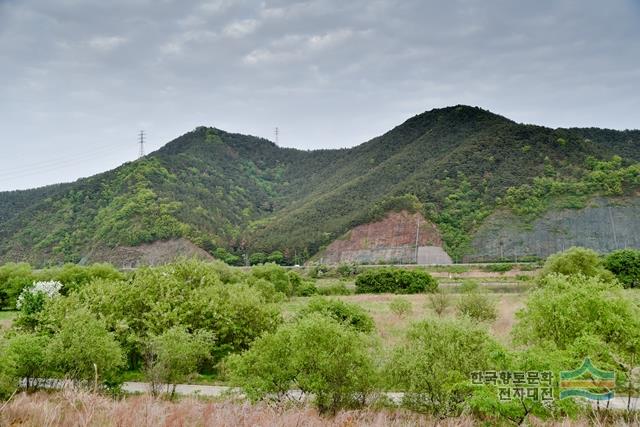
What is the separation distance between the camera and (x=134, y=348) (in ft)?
91.2

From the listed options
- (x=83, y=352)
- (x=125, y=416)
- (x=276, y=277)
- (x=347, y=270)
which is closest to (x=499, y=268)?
(x=347, y=270)

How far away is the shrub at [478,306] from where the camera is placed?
→ 114 feet

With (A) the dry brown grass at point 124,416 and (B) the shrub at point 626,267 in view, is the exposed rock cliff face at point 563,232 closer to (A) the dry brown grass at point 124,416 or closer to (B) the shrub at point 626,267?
(B) the shrub at point 626,267

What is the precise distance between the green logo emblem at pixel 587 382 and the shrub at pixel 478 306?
19635 millimetres

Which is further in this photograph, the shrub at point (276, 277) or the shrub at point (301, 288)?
the shrub at point (301, 288)

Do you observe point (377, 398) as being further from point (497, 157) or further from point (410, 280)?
point (497, 157)

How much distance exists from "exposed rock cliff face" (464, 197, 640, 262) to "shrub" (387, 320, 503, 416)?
79.6 m

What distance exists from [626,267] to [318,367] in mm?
61629

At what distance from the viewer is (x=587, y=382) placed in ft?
47.2

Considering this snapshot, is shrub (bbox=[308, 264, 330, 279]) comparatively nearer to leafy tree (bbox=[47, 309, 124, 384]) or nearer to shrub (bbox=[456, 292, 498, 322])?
shrub (bbox=[456, 292, 498, 322])

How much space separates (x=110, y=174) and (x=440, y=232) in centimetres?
10780

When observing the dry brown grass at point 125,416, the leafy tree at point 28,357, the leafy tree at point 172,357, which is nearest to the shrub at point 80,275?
the leafy tree at point 28,357

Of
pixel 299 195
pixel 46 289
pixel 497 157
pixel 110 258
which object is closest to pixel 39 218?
pixel 110 258

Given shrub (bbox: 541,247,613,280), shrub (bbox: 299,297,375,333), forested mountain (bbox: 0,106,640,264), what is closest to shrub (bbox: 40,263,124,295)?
shrub (bbox: 299,297,375,333)
